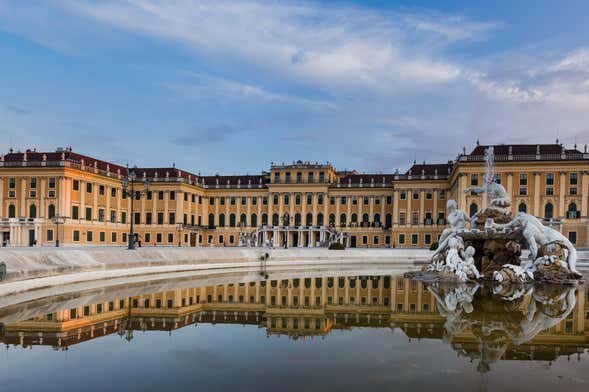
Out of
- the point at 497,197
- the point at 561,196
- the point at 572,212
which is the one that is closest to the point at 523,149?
the point at 561,196

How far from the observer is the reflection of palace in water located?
10.4m

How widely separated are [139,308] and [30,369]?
633 cm

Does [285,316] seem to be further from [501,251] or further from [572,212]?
[572,212]

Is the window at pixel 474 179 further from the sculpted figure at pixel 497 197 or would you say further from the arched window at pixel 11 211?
the arched window at pixel 11 211

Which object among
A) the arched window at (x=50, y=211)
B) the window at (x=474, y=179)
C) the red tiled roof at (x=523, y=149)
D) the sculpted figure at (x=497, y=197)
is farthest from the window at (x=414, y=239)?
the arched window at (x=50, y=211)

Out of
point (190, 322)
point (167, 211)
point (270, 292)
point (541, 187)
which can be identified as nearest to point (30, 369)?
point (190, 322)

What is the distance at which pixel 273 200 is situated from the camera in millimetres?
73000

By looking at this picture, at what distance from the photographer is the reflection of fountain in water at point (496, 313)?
9.89 meters

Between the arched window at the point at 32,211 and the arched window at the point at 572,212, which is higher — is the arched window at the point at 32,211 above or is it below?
below

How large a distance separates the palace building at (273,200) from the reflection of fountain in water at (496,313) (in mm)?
38084

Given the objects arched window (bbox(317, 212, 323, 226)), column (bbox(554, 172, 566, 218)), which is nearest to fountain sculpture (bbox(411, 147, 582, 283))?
column (bbox(554, 172, 566, 218))

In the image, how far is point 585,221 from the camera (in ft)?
174

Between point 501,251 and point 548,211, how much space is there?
118 feet

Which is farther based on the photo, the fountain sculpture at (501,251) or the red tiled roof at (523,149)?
the red tiled roof at (523,149)
